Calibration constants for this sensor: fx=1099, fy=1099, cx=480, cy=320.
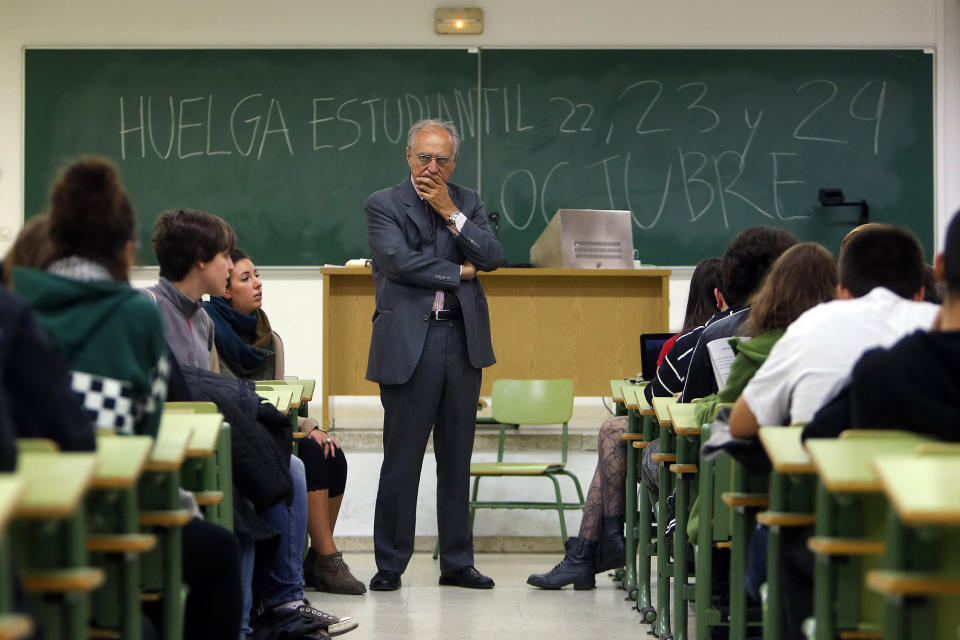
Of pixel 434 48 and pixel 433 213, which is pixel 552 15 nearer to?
pixel 434 48

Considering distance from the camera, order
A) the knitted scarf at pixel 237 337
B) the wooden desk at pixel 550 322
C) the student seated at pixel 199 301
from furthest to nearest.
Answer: the wooden desk at pixel 550 322, the knitted scarf at pixel 237 337, the student seated at pixel 199 301

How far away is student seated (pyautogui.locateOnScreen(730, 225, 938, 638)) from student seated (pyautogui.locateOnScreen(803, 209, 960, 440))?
32cm

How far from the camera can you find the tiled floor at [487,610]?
336 cm

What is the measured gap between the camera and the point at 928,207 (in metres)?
6.68

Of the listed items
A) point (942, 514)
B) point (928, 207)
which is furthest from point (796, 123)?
point (942, 514)

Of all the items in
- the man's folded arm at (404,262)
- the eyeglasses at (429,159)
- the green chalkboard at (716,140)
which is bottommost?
the man's folded arm at (404,262)

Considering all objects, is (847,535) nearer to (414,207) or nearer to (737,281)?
(737,281)

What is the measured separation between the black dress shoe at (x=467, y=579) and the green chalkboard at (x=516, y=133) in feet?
9.81

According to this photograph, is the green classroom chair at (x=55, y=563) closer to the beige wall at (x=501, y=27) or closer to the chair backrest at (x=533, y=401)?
the chair backrest at (x=533, y=401)

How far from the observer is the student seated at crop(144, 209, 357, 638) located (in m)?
3.03

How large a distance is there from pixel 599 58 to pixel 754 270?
148 inches

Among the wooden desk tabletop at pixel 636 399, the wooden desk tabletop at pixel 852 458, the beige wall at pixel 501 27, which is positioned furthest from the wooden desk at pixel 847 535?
the beige wall at pixel 501 27

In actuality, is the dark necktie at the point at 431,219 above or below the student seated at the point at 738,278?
above

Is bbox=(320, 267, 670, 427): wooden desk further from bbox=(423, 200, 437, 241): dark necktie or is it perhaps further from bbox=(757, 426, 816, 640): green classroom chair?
bbox=(757, 426, 816, 640): green classroom chair
